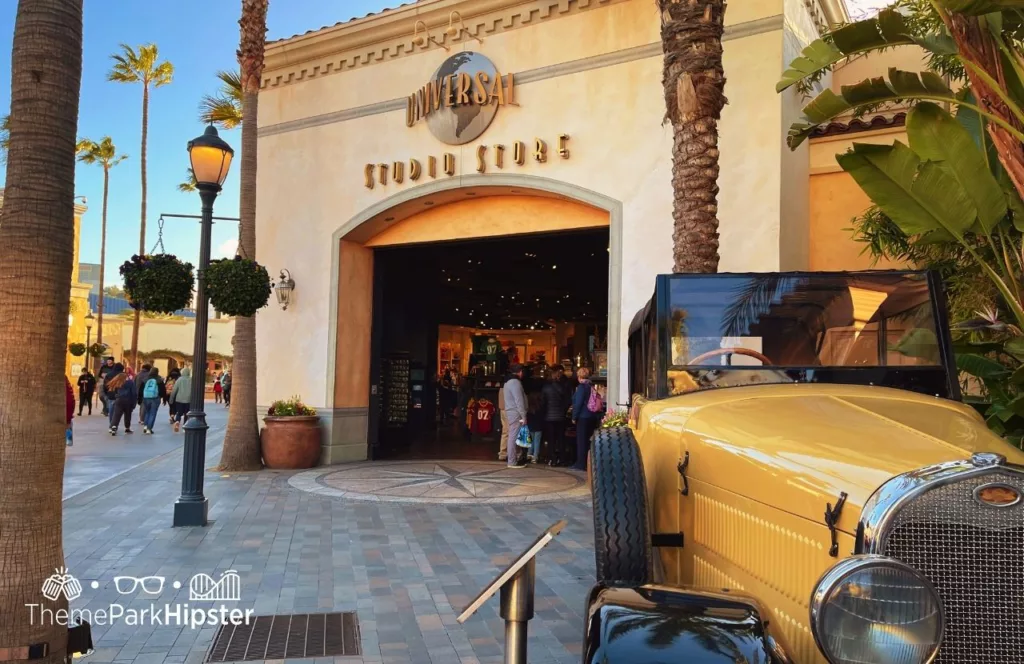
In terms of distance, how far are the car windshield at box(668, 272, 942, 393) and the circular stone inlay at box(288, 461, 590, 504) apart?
589 centimetres

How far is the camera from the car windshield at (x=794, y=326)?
12.4 ft

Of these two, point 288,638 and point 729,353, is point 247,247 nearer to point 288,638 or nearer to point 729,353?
point 288,638

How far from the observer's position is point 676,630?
214 centimetres

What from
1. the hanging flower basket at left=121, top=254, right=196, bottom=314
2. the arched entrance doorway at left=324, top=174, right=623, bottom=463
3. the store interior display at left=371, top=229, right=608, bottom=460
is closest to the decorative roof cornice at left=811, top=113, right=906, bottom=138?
the arched entrance doorway at left=324, top=174, right=623, bottom=463

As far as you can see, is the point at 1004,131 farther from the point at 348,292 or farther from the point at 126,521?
the point at 348,292

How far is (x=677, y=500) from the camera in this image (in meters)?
3.44

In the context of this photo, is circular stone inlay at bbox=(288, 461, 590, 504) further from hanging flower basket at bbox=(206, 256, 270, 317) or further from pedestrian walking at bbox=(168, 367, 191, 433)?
pedestrian walking at bbox=(168, 367, 191, 433)

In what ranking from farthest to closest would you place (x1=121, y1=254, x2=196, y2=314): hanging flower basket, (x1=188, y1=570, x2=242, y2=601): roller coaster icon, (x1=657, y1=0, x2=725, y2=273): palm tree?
(x1=121, y1=254, x2=196, y2=314): hanging flower basket < (x1=657, y1=0, x2=725, y2=273): palm tree < (x1=188, y1=570, x2=242, y2=601): roller coaster icon

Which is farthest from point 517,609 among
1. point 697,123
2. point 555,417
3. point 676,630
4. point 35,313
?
point 555,417

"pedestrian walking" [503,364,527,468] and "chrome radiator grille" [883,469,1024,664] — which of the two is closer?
"chrome radiator grille" [883,469,1024,664]

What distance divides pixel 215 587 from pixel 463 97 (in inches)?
326

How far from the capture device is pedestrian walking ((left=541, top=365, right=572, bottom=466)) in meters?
13.2

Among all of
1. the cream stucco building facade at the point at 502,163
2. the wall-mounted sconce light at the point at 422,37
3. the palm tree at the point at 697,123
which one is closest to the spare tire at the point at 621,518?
the palm tree at the point at 697,123

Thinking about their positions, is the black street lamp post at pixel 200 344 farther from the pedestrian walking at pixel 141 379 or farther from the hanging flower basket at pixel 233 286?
the pedestrian walking at pixel 141 379
